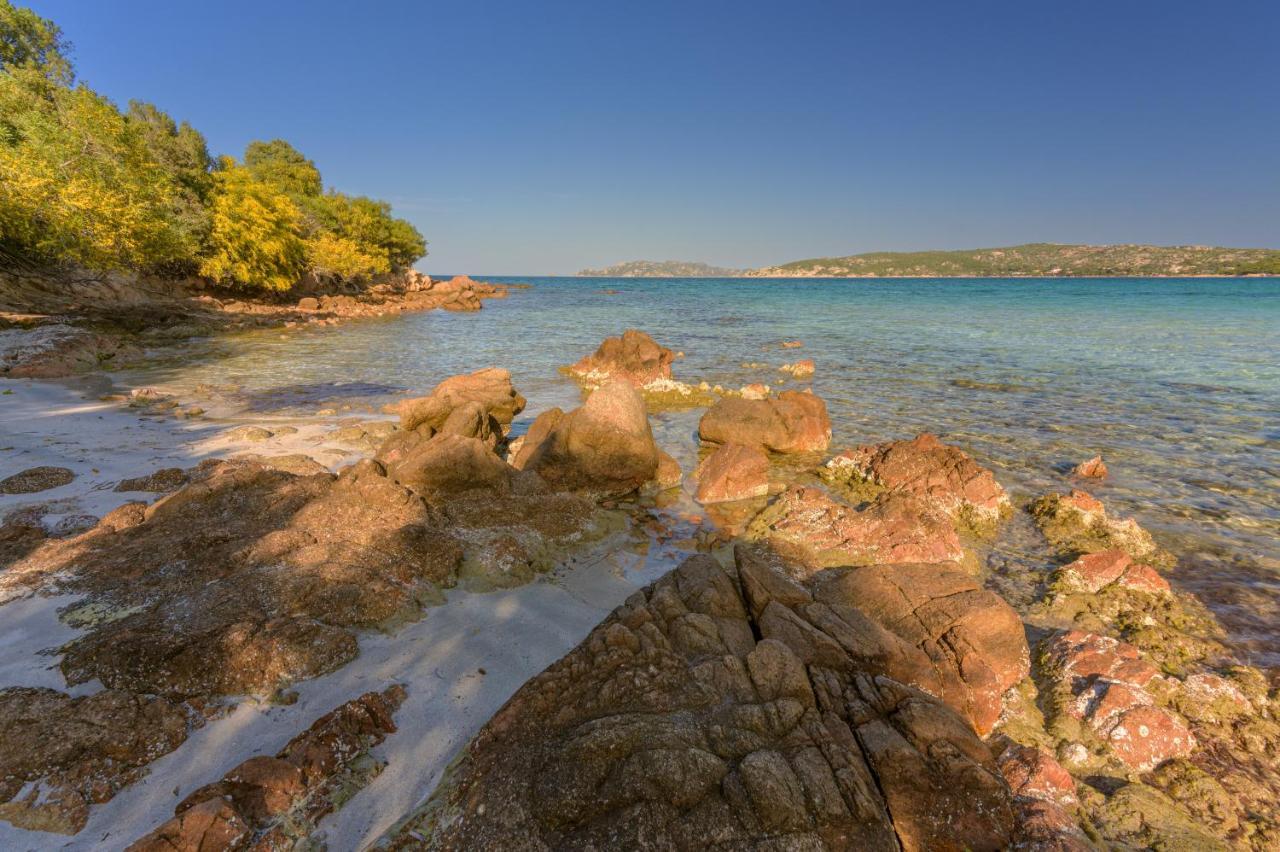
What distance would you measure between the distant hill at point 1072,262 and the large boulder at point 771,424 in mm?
164769

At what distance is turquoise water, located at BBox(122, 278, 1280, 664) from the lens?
344 inches

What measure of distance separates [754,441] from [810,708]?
8470 millimetres

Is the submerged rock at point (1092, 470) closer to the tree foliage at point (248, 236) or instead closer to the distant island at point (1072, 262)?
the tree foliage at point (248, 236)

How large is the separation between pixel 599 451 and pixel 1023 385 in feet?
56.8

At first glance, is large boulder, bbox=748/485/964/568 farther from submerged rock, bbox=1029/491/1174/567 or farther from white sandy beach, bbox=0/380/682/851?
submerged rock, bbox=1029/491/1174/567

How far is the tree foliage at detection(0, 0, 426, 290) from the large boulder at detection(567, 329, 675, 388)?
69.0 ft

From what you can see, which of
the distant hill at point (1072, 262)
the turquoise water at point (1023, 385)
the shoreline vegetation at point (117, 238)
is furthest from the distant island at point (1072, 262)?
the shoreline vegetation at point (117, 238)

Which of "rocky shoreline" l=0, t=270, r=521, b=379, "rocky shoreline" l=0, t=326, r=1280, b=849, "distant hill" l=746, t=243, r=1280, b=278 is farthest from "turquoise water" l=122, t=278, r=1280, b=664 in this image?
"distant hill" l=746, t=243, r=1280, b=278

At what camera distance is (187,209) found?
110 ft

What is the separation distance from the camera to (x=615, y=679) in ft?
12.3

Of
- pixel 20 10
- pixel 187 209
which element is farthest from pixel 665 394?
pixel 20 10

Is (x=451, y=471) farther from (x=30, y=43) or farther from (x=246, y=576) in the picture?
(x=30, y=43)

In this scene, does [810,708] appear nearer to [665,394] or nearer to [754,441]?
[754,441]

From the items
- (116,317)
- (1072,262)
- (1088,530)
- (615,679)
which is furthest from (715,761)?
(1072,262)
